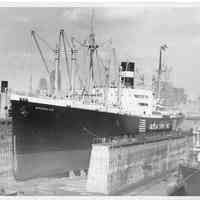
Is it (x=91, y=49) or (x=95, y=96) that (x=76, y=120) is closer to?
(x=95, y=96)

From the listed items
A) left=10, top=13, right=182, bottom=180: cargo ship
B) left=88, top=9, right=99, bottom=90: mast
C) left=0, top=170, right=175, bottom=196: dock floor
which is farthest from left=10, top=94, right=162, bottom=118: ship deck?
left=0, top=170, right=175, bottom=196: dock floor

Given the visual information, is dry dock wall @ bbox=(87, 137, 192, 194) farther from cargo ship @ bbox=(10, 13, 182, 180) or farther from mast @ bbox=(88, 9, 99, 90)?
mast @ bbox=(88, 9, 99, 90)

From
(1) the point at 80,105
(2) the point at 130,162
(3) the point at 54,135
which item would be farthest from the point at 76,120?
(2) the point at 130,162

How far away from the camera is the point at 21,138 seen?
15.4 feet

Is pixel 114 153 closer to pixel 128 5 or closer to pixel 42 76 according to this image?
pixel 42 76

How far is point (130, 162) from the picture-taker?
4.75m

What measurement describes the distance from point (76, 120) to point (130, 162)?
0.88 metres

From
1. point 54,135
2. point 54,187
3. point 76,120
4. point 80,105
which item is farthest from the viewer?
point 80,105

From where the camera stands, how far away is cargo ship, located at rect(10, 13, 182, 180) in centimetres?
469

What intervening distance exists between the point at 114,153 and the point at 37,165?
0.98 metres

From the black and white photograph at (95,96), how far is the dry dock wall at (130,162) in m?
0.01

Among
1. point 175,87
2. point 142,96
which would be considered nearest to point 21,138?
point 142,96

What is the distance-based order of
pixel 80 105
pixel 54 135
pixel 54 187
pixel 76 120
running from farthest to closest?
pixel 80 105
pixel 76 120
pixel 54 135
pixel 54 187

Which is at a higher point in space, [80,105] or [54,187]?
[80,105]
